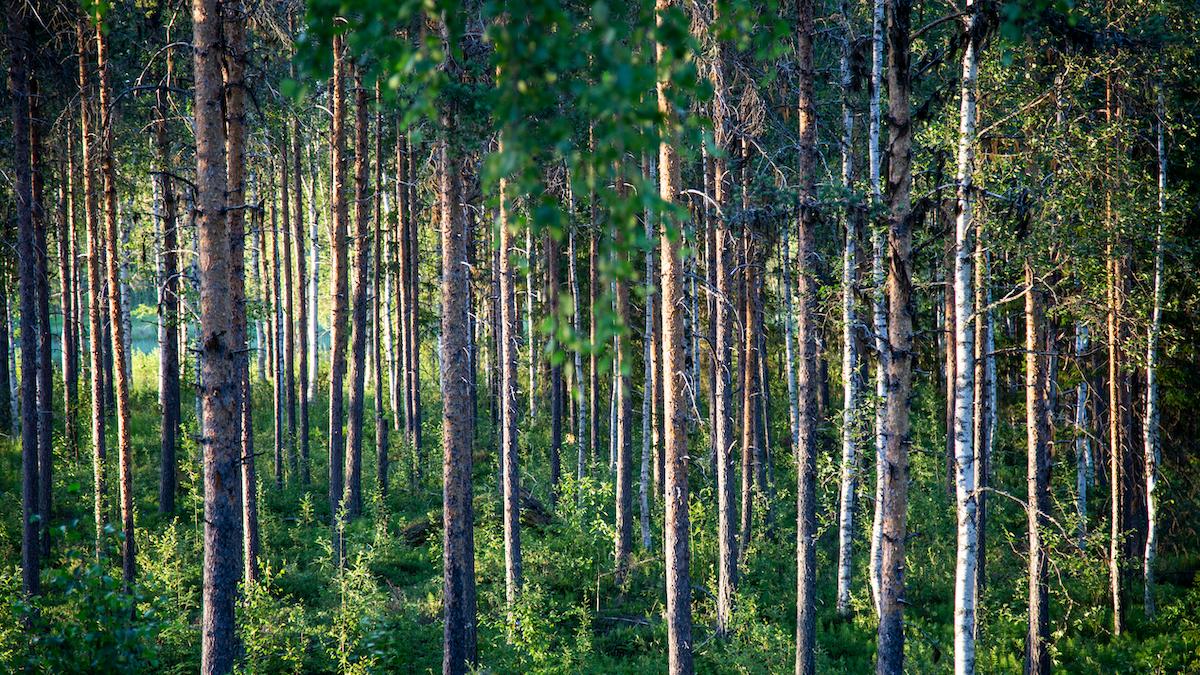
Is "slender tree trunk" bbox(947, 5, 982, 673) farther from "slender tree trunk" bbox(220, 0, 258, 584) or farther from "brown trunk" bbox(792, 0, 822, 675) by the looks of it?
"slender tree trunk" bbox(220, 0, 258, 584)

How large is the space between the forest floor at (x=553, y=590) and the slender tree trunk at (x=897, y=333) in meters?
1.86

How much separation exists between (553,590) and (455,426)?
636 cm

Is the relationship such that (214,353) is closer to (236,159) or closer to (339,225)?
(236,159)

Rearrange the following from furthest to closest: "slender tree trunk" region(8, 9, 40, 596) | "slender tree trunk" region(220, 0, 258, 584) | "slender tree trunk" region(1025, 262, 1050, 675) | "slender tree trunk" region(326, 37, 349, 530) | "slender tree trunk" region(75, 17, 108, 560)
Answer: "slender tree trunk" region(326, 37, 349, 530) → "slender tree trunk" region(75, 17, 108, 560) → "slender tree trunk" region(8, 9, 40, 596) → "slender tree trunk" region(1025, 262, 1050, 675) → "slender tree trunk" region(220, 0, 258, 584)

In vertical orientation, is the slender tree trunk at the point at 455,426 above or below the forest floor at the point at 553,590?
above

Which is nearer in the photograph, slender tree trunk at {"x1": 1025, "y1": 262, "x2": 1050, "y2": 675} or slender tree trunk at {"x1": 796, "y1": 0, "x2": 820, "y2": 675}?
slender tree trunk at {"x1": 796, "y1": 0, "x2": 820, "y2": 675}

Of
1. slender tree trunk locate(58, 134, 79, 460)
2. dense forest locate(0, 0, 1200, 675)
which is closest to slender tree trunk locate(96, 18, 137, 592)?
dense forest locate(0, 0, 1200, 675)

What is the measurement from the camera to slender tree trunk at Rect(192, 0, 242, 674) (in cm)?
783

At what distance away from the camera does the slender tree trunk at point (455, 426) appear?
11.2 meters

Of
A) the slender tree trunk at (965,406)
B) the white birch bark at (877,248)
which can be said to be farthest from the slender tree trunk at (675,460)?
the slender tree trunk at (965,406)

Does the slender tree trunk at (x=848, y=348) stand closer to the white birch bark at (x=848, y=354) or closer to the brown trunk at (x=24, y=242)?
the white birch bark at (x=848, y=354)

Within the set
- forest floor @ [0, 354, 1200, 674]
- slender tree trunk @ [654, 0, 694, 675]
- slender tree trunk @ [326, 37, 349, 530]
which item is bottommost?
forest floor @ [0, 354, 1200, 674]

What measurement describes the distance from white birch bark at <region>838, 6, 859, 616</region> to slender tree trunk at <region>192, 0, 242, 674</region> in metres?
6.13

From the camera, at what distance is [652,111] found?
3482mm
